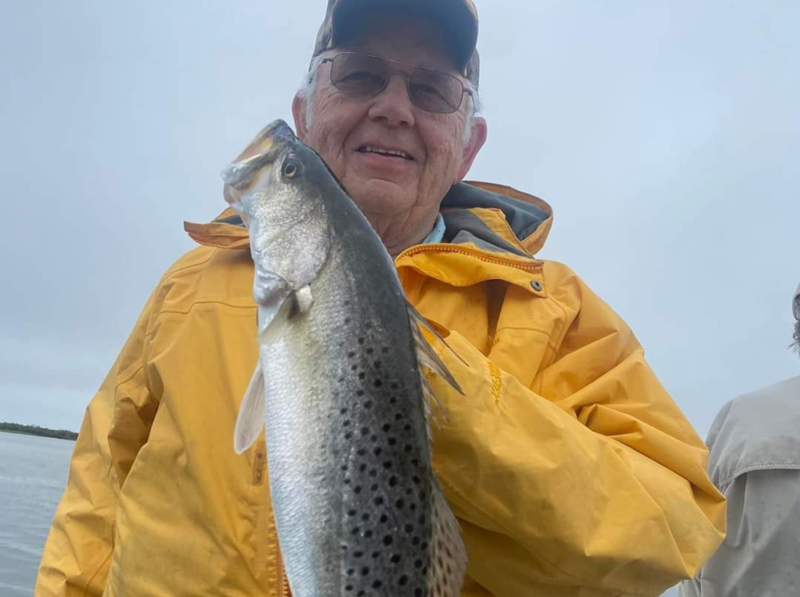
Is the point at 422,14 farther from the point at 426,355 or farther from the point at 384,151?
the point at 426,355

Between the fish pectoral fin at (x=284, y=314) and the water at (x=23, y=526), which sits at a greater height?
the fish pectoral fin at (x=284, y=314)

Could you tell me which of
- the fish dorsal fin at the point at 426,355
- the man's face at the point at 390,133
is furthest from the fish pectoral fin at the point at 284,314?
A: the man's face at the point at 390,133

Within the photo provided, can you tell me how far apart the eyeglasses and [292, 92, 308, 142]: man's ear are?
1.36 feet

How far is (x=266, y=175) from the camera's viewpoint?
2.30 m

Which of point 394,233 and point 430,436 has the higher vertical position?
point 394,233

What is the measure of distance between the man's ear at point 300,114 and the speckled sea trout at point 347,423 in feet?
6.23

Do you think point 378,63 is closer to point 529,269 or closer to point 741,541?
point 529,269

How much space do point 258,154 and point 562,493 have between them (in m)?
1.52

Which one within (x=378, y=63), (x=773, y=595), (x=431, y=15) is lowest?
(x=773, y=595)

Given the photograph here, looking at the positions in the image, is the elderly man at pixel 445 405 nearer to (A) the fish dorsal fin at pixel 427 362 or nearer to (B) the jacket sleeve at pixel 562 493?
(B) the jacket sleeve at pixel 562 493

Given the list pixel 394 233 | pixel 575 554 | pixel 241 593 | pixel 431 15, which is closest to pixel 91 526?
pixel 241 593

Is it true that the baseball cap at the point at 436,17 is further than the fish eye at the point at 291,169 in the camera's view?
Yes

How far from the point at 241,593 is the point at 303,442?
1038 millimetres

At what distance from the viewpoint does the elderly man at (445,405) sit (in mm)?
2209
